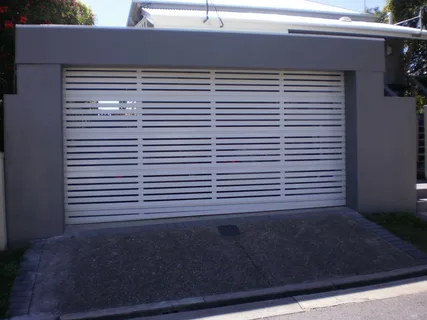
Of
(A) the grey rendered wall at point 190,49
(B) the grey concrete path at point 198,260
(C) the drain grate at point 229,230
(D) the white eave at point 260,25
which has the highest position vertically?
(D) the white eave at point 260,25

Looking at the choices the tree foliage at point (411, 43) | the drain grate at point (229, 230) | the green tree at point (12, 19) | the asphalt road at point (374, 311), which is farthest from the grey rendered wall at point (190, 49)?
the tree foliage at point (411, 43)

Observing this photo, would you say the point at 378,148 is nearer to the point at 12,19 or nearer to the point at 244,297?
the point at 244,297

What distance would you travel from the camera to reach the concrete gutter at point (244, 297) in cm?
512

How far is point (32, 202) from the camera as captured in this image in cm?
725

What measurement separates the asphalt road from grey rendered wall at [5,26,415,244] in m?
3.60

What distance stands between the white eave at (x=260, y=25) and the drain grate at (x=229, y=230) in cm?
461

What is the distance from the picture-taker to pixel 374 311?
5.08 meters

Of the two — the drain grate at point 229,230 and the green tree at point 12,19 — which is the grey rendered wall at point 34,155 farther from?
the drain grate at point 229,230

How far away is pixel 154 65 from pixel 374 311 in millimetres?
5314

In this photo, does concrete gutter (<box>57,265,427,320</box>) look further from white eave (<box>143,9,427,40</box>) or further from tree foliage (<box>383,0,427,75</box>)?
tree foliage (<box>383,0,427,75</box>)

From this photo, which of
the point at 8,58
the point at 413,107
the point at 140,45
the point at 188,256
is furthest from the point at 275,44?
the point at 8,58

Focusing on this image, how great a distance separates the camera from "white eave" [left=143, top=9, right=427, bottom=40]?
10297 millimetres

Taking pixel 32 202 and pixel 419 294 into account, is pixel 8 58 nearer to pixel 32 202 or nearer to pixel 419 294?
pixel 32 202

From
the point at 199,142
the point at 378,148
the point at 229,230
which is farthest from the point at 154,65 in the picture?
the point at 378,148
